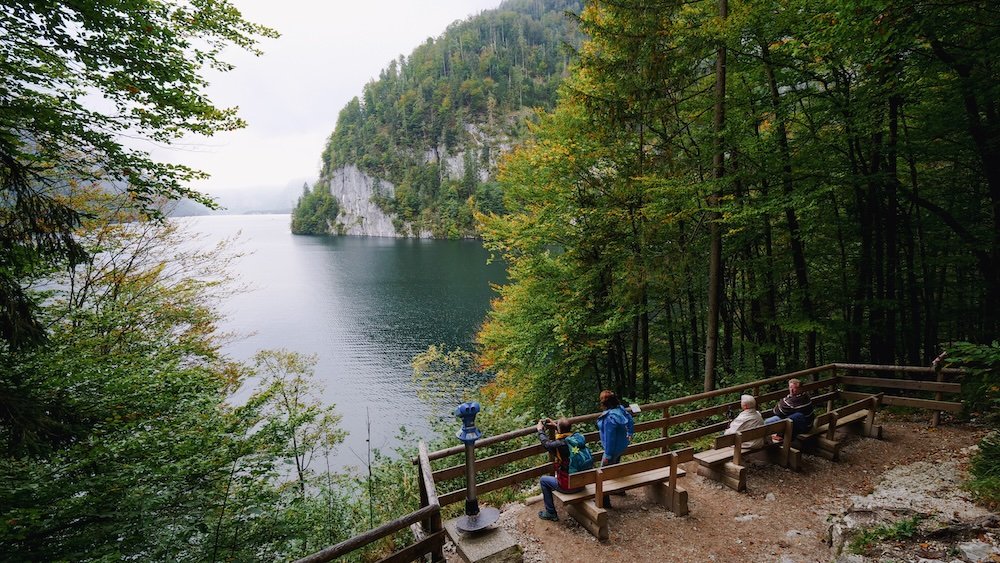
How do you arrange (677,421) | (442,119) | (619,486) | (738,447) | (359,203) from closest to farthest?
(619,486), (738,447), (677,421), (442,119), (359,203)

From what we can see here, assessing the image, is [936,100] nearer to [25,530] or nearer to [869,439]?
[869,439]

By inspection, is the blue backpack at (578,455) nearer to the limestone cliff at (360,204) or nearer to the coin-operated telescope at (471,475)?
the coin-operated telescope at (471,475)

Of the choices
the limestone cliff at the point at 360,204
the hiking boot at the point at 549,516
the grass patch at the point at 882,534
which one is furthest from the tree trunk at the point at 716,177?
the limestone cliff at the point at 360,204

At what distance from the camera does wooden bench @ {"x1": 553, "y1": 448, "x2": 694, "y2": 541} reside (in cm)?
482

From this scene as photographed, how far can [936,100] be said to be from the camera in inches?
341

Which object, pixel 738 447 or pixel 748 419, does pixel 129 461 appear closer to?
pixel 738 447

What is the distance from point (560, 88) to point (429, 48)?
6958 inches

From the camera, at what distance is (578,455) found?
16.2 ft

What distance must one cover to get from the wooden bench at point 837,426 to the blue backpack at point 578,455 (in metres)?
3.74

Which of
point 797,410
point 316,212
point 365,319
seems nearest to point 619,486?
point 797,410

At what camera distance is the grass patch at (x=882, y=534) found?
4051 millimetres

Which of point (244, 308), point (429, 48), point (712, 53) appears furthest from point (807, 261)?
point (429, 48)

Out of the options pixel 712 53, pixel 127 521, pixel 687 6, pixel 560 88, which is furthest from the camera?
pixel 560 88

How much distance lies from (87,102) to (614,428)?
28.1 feet
